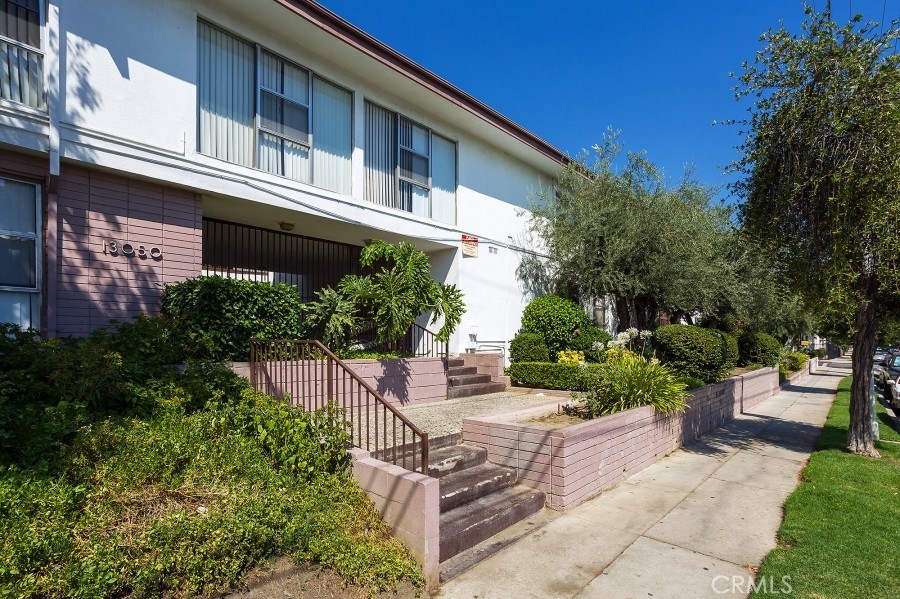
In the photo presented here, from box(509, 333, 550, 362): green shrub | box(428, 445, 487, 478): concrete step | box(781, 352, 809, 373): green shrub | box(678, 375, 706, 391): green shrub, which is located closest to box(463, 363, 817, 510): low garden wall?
box(428, 445, 487, 478): concrete step

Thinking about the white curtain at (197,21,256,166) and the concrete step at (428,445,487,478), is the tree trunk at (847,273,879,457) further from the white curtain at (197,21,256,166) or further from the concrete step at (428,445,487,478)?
the white curtain at (197,21,256,166)

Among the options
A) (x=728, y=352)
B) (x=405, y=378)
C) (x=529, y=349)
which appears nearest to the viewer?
(x=405, y=378)

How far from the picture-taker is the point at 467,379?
10.3m

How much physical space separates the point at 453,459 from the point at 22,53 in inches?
269

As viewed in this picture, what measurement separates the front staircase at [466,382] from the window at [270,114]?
4144 millimetres

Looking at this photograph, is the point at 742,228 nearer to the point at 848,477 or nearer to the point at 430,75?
the point at 848,477

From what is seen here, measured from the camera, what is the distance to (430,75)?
1007 centimetres

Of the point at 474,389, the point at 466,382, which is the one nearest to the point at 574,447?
the point at 474,389

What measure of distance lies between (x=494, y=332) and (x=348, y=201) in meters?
5.21

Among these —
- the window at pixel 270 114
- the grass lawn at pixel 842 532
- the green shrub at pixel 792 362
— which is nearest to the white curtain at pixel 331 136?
the window at pixel 270 114

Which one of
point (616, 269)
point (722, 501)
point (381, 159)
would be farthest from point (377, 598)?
point (616, 269)

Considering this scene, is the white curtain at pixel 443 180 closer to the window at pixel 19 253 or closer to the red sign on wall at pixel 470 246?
the red sign on wall at pixel 470 246

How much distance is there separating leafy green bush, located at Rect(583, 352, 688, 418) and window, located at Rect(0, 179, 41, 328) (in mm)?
7196

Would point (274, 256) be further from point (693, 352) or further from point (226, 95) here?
point (693, 352)
